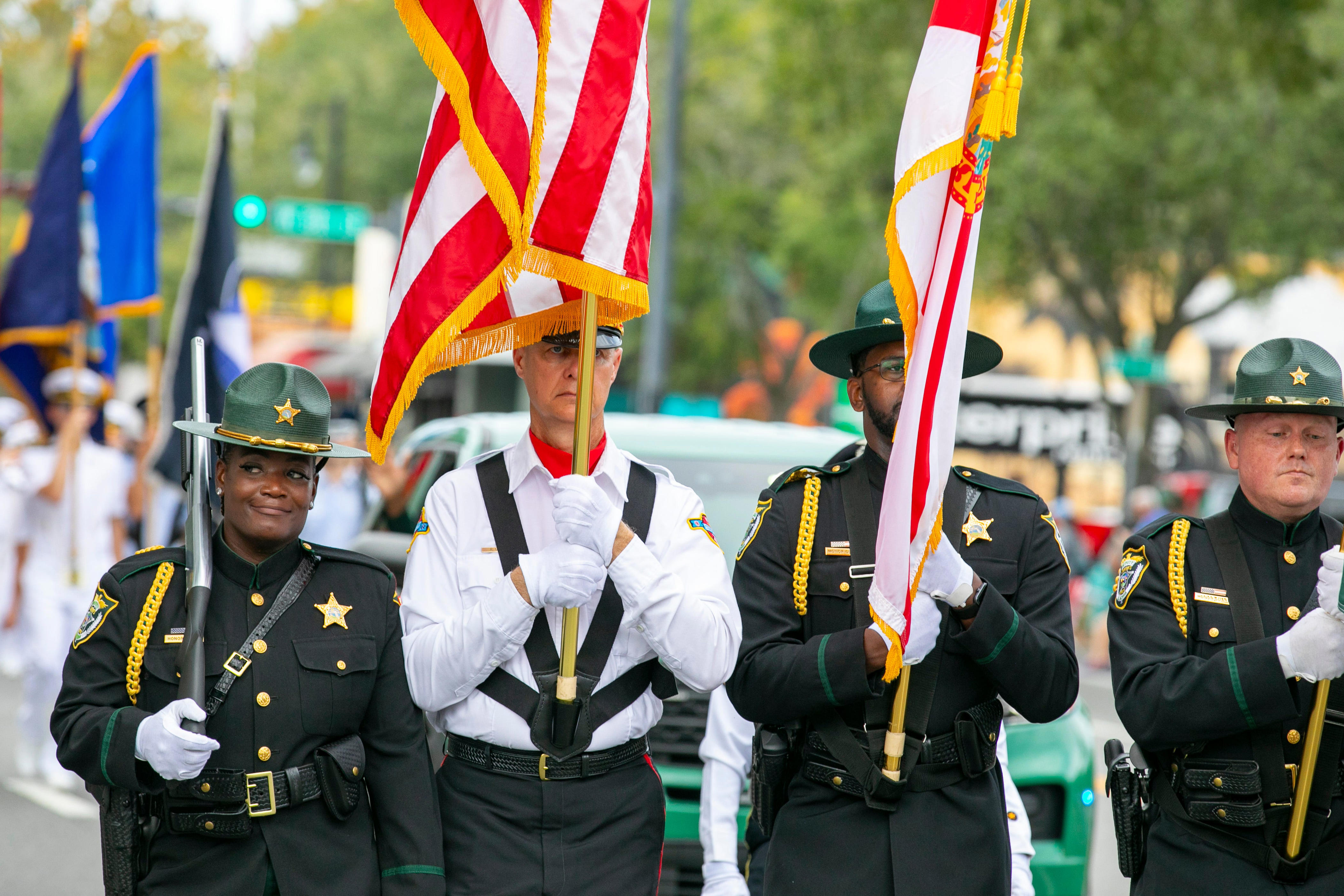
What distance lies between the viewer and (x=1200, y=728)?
12.2 ft

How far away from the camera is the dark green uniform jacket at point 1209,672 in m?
3.70

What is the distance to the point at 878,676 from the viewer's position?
12.6ft

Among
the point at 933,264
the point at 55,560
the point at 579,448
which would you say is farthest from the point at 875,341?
the point at 55,560

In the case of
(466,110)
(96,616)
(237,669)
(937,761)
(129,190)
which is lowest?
(937,761)

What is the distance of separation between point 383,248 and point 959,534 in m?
43.6

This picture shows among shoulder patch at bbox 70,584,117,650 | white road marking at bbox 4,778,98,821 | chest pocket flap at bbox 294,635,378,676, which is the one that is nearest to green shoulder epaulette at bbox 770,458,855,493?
chest pocket flap at bbox 294,635,378,676

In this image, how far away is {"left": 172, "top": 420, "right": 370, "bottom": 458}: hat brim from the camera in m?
3.76

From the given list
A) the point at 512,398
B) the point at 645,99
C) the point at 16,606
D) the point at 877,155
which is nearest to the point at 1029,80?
the point at 877,155

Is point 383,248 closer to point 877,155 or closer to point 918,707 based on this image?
point 877,155

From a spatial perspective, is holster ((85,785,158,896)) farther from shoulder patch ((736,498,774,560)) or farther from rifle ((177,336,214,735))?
shoulder patch ((736,498,774,560))

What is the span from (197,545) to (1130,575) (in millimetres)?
2270

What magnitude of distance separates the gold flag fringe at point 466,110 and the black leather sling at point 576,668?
2.24 ft

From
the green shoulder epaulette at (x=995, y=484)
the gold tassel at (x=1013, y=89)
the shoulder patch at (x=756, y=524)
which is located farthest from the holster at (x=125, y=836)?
the gold tassel at (x=1013, y=89)

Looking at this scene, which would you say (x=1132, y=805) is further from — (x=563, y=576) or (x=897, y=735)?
(x=563, y=576)
